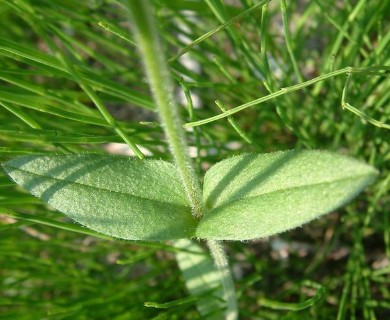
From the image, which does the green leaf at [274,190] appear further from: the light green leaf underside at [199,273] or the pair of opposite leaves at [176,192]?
the light green leaf underside at [199,273]

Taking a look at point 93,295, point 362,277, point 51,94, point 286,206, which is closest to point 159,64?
point 286,206

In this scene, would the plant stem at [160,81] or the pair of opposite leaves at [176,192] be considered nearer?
the plant stem at [160,81]

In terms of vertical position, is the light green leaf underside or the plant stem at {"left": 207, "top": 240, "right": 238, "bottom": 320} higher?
the light green leaf underside

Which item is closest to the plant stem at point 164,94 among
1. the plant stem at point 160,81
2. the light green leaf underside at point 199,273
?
the plant stem at point 160,81

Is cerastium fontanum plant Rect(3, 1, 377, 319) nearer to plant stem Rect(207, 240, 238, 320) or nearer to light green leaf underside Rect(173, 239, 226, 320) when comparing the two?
plant stem Rect(207, 240, 238, 320)

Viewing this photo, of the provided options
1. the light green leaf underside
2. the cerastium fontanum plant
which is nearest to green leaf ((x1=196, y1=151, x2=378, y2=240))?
the cerastium fontanum plant

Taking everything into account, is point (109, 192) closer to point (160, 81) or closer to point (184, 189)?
point (184, 189)

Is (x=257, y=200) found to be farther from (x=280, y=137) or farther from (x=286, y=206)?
(x=280, y=137)

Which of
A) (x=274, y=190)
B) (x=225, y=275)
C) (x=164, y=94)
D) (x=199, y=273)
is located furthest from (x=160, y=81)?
(x=199, y=273)
